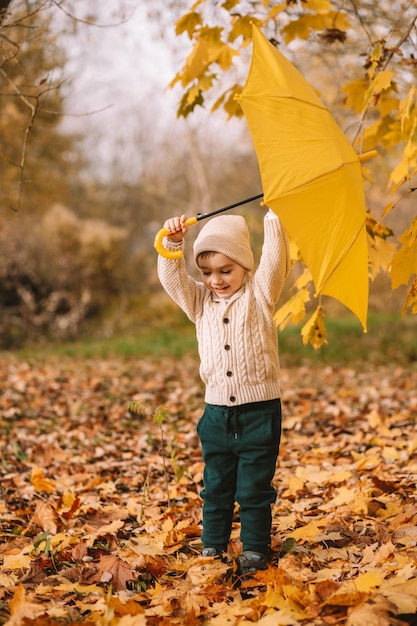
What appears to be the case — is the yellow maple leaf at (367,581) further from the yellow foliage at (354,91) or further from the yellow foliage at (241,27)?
the yellow foliage at (241,27)

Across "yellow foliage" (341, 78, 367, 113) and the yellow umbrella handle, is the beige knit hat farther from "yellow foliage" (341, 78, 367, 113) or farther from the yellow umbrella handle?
"yellow foliage" (341, 78, 367, 113)

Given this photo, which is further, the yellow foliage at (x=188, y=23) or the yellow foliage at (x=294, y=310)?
the yellow foliage at (x=188, y=23)

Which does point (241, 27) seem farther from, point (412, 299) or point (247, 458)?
point (247, 458)

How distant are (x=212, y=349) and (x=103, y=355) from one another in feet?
25.5

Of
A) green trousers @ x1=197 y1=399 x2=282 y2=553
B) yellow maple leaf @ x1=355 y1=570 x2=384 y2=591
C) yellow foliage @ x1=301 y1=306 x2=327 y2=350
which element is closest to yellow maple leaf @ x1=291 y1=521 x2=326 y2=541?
green trousers @ x1=197 y1=399 x2=282 y2=553

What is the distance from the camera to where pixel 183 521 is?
3.22 meters

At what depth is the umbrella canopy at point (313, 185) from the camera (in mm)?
2365

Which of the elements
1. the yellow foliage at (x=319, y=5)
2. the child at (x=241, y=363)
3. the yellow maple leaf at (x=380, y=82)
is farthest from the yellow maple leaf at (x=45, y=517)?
the yellow foliage at (x=319, y=5)

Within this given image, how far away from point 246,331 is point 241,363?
13cm

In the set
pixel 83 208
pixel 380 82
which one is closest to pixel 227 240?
pixel 380 82

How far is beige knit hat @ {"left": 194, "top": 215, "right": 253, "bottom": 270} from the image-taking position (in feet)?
8.42

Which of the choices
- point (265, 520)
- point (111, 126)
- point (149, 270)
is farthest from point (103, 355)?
point (111, 126)

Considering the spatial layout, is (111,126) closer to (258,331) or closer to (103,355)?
(103,355)

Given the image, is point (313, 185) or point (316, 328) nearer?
point (313, 185)
